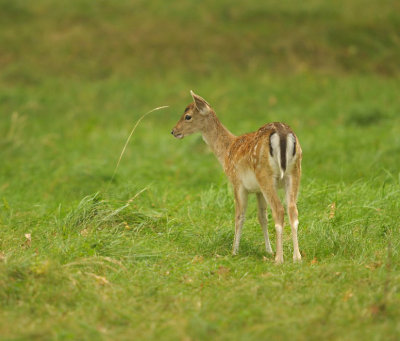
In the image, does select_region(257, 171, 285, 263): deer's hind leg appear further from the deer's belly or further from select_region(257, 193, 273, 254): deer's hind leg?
select_region(257, 193, 273, 254): deer's hind leg

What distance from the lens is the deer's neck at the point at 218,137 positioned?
695cm

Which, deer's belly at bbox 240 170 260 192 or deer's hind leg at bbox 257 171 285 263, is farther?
deer's belly at bbox 240 170 260 192

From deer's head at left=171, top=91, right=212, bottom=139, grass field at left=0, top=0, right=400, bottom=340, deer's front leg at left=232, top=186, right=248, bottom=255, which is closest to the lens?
grass field at left=0, top=0, right=400, bottom=340

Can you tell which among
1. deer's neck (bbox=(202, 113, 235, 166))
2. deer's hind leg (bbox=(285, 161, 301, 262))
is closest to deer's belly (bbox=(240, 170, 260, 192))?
deer's hind leg (bbox=(285, 161, 301, 262))

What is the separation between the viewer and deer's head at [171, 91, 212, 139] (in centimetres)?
720

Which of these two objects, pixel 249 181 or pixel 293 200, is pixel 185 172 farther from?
pixel 293 200

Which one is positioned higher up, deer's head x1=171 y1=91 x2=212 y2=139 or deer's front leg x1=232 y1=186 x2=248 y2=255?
deer's head x1=171 y1=91 x2=212 y2=139

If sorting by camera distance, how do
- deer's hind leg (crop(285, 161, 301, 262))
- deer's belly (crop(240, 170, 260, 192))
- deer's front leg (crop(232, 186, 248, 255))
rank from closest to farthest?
deer's hind leg (crop(285, 161, 301, 262)) < deer's belly (crop(240, 170, 260, 192)) < deer's front leg (crop(232, 186, 248, 255))

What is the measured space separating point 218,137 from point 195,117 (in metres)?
0.39

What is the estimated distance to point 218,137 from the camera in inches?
278

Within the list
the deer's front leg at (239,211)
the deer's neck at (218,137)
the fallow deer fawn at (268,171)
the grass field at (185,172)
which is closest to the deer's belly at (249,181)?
the fallow deer fawn at (268,171)

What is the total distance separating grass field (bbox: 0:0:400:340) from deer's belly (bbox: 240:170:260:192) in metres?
0.55

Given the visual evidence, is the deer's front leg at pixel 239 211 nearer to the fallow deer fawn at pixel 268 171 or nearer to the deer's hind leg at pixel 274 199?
the fallow deer fawn at pixel 268 171

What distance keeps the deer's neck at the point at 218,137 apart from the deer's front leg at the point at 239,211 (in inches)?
28.7
